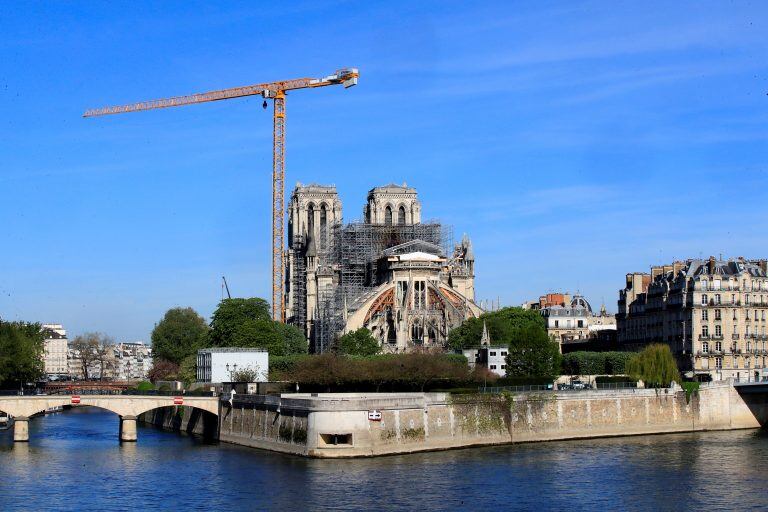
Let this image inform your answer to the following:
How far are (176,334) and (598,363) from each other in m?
58.2

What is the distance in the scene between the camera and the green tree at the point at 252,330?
106375 mm

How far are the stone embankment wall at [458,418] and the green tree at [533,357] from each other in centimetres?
1028

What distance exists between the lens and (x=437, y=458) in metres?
62.4

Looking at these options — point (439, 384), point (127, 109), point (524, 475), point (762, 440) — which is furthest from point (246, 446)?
point (127, 109)

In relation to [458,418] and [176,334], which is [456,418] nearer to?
[458,418]

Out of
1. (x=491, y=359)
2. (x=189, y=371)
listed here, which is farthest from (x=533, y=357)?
(x=189, y=371)

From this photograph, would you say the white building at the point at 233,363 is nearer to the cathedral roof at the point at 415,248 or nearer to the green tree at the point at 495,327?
the green tree at the point at 495,327

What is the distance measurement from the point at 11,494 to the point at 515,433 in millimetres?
29710

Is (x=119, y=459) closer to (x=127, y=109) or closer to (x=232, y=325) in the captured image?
(x=232, y=325)

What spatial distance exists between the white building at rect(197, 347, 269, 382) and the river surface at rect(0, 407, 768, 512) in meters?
20.8

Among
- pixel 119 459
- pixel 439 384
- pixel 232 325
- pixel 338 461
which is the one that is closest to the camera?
pixel 338 461

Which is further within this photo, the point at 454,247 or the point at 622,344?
the point at 454,247

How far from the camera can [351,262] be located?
133250 mm

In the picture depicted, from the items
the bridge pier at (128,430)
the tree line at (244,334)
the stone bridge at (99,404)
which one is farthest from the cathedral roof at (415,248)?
the bridge pier at (128,430)
